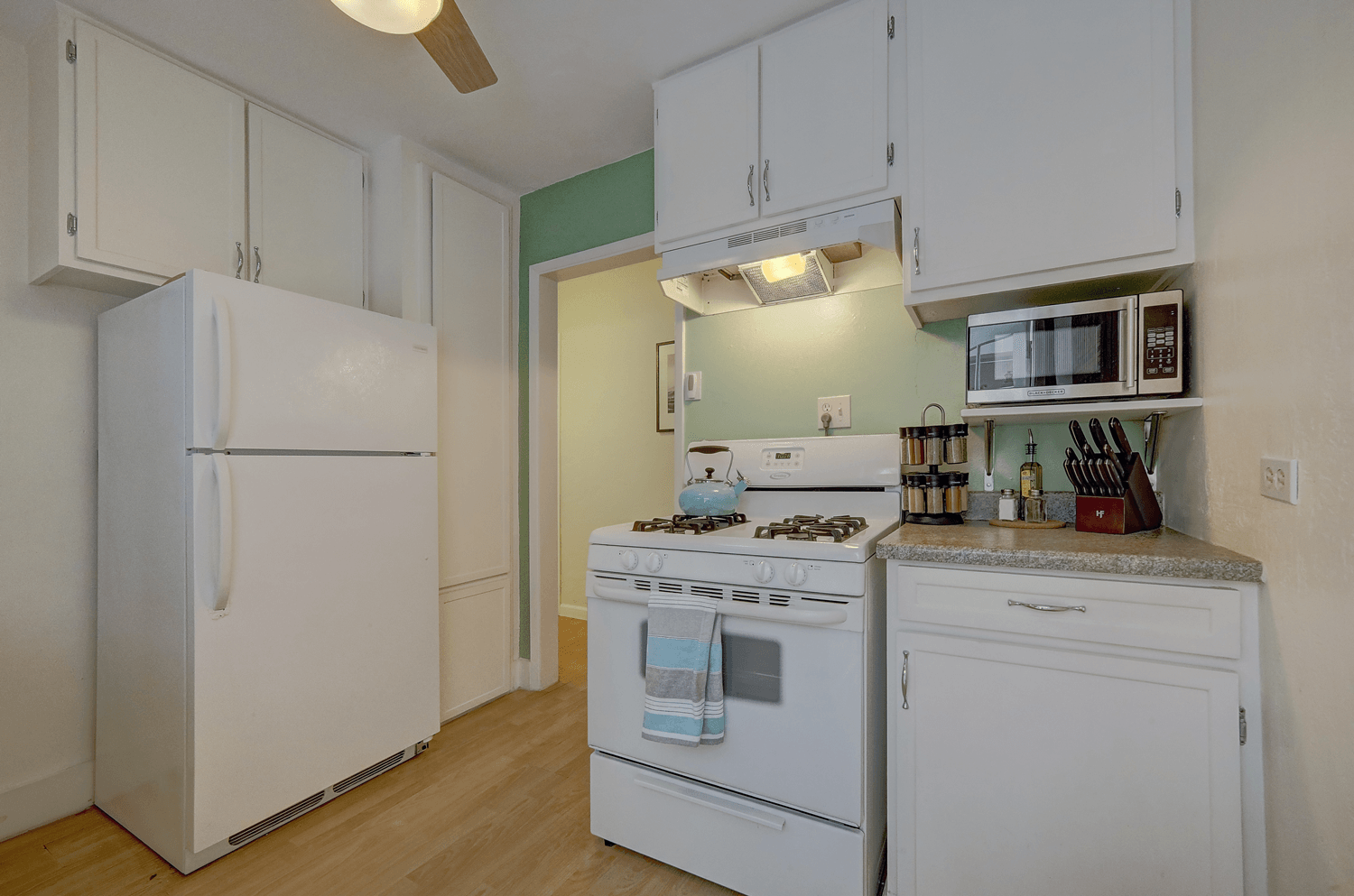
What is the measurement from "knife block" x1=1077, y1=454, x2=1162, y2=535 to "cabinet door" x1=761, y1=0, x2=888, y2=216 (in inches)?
41.4

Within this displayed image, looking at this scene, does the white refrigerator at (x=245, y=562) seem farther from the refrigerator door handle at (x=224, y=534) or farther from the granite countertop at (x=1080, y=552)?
the granite countertop at (x=1080, y=552)

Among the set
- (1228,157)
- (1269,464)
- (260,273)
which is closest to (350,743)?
(260,273)

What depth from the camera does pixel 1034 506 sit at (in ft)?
5.62

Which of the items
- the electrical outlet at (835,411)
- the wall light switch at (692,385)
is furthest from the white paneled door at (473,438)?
the electrical outlet at (835,411)

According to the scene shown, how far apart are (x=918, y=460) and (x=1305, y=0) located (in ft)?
3.98

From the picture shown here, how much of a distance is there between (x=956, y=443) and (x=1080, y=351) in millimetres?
414

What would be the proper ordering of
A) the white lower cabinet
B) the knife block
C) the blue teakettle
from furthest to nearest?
the blue teakettle, the knife block, the white lower cabinet

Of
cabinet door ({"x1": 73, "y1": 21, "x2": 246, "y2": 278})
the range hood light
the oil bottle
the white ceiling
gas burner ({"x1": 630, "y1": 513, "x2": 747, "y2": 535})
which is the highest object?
the white ceiling

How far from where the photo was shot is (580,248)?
2.80m

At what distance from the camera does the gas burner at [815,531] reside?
4.87 feet

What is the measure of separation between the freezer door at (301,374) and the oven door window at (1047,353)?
1957 millimetres

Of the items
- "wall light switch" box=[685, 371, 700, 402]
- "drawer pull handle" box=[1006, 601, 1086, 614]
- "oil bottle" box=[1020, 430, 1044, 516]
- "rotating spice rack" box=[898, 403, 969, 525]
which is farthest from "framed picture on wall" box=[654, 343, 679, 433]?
"drawer pull handle" box=[1006, 601, 1086, 614]

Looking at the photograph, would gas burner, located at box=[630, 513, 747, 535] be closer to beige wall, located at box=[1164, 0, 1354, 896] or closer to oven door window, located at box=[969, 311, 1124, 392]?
oven door window, located at box=[969, 311, 1124, 392]

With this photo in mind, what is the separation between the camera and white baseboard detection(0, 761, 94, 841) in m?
1.76
